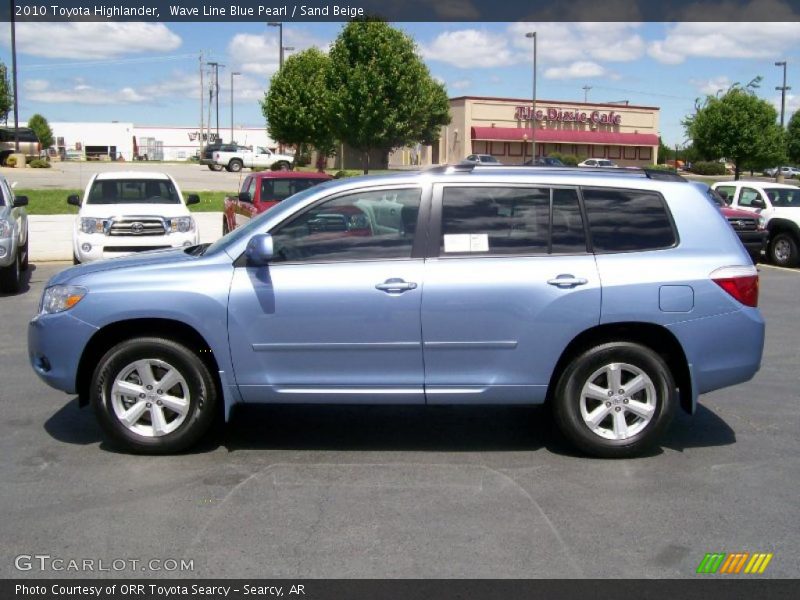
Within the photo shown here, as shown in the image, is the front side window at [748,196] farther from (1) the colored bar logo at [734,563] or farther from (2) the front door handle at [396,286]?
(1) the colored bar logo at [734,563]

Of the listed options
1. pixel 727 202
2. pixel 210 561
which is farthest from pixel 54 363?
pixel 727 202

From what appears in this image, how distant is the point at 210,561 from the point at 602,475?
251 cm

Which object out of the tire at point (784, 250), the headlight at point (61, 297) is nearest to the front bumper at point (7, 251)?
the headlight at point (61, 297)

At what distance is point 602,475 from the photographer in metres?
5.51

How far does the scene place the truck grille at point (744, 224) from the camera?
17.8m

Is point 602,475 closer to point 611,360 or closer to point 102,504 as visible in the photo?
point 611,360

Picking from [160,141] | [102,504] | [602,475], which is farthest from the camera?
[160,141]

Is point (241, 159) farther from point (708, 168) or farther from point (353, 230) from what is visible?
point (353, 230)

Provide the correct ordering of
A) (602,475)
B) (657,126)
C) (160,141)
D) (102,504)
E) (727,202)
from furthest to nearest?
(160,141), (657,126), (727,202), (602,475), (102,504)

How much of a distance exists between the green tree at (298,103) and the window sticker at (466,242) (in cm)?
4098

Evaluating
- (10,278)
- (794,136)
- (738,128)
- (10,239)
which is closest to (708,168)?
(794,136)

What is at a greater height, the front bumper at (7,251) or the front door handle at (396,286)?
the front door handle at (396,286)
